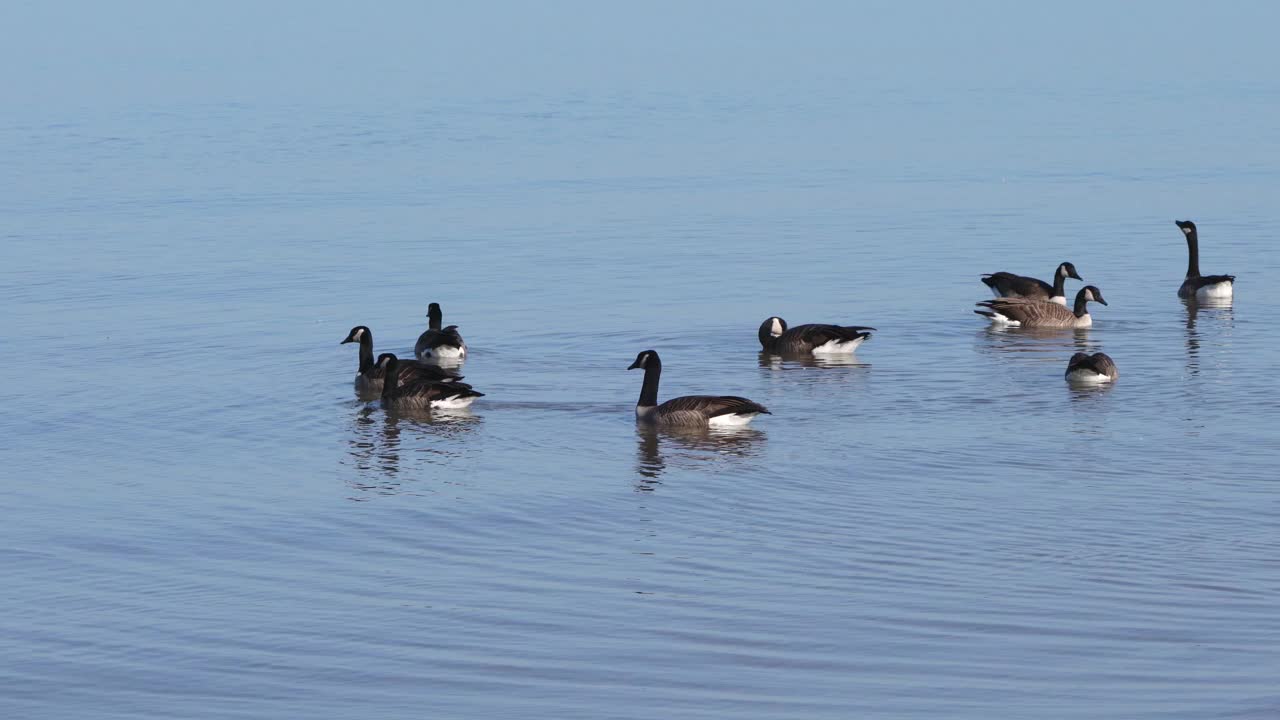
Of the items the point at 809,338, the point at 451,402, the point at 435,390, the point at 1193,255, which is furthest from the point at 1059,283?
the point at 435,390

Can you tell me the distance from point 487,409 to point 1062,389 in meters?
6.12

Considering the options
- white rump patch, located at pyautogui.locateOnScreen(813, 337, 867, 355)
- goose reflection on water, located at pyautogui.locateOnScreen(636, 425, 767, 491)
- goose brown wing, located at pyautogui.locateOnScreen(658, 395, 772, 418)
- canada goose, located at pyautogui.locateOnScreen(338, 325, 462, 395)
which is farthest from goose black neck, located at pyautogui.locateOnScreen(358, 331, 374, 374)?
white rump patch, located at pyautogui.locateOnScreen(813, 337, 867, 355)

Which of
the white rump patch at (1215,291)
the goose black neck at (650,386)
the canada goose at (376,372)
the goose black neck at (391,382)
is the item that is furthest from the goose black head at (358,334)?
the white rump patch at (1215,291)

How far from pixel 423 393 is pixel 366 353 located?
2390 mm

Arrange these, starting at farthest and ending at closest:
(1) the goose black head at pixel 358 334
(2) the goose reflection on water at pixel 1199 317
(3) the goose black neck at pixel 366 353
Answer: (2) the goose reflection on water at pixel 1199 317 → (1) the goose black head at pixel 358 334 → (3) the goose black neck at pixel 366 353

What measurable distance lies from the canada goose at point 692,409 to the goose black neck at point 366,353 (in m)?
4.11

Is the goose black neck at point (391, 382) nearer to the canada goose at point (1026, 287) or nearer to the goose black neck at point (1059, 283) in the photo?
the canada goose at point (1026, 287)

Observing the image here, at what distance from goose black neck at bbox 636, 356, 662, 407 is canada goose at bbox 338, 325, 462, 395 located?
7.56 ft

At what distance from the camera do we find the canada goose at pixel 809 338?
22719 mm

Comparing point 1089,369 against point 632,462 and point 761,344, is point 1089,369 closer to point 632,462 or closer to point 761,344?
point 761,344

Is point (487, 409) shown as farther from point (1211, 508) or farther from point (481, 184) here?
point (481, 184)

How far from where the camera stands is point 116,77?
76.0 meters

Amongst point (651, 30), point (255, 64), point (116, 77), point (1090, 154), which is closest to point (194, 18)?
point (651, 30)

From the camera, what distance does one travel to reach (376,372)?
2108cm
